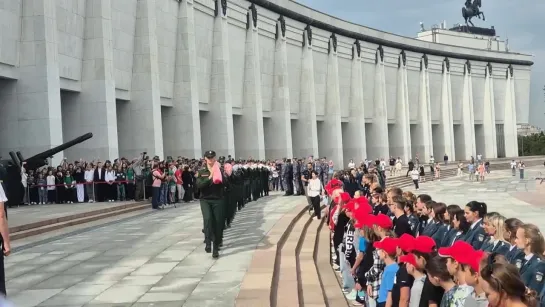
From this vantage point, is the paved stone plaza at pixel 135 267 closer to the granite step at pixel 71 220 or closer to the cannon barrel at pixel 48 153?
the granite step at pixel 71 220

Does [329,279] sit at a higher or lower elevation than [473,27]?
lower

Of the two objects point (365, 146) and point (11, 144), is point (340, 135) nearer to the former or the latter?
point (365, 146)

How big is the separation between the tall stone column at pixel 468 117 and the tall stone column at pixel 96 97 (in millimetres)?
55140

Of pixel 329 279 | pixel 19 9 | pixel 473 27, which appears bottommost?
pixel 329 279

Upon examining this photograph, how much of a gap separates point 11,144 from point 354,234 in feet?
61.1

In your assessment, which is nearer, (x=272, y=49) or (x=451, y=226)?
(x=451, y=226)

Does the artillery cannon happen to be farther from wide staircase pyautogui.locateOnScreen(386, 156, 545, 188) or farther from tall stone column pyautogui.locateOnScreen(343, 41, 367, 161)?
tall stone column pyautogui.locateOnScreen(343, 41, 367, 161)

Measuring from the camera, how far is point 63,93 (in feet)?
84.9

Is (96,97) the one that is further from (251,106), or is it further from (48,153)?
(251,106)

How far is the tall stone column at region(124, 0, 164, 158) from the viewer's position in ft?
96.2

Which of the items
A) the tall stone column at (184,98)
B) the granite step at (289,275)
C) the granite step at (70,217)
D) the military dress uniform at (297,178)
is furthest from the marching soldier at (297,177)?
the granite step at (289,275)

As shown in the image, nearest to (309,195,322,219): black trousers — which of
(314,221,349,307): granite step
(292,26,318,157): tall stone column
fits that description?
(314,221,349,307): granite step

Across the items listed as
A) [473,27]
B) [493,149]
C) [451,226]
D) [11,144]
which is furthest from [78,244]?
[473,27]

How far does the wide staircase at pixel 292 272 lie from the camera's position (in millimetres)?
6898
